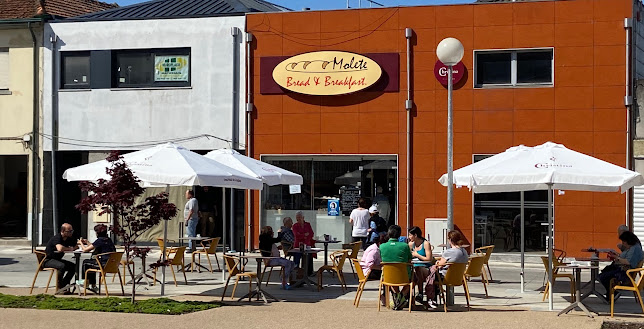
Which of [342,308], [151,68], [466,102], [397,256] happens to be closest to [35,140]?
[151,68]

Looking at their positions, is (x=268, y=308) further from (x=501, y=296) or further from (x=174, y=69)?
(x=174, y=69)

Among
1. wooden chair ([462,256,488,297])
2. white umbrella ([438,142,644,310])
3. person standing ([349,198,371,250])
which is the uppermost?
white umbrella ([438,142,644,310])

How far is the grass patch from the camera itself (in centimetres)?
1484

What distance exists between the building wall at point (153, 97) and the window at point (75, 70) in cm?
22

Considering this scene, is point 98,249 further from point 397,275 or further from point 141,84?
point 141,84

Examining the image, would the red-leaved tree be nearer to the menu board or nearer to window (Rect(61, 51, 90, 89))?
the menu board

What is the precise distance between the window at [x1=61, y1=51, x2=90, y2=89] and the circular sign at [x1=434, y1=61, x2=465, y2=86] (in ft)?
35.3

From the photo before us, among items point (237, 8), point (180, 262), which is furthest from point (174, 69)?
point (180, 262)

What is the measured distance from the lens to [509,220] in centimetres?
2616

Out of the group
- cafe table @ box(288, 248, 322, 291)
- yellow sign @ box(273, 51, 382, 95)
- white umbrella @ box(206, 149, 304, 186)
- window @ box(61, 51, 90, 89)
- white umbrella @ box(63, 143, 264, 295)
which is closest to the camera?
white umbrella @ box(63, 143, 264, 295)

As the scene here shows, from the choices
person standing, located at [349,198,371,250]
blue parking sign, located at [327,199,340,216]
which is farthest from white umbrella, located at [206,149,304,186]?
blue parking sign, located at [327,199,340,216]

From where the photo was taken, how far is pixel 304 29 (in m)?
28.1

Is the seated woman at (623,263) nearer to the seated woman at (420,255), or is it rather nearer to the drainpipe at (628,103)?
the seated woman at (420,255)

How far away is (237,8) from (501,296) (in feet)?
50.4
